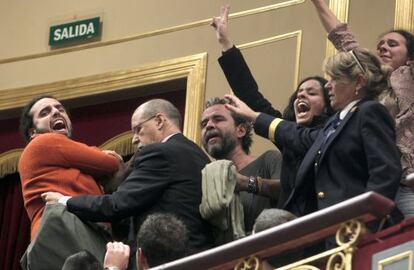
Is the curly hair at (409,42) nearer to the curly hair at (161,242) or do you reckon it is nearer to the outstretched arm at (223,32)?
the outstretched arm at (223,32)

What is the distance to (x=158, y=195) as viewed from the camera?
7.83m

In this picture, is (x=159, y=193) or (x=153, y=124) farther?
(x=153, y=124)

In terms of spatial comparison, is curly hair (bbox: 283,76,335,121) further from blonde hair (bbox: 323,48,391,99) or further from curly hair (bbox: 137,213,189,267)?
curly hair (bbox: 137,213,189,267)

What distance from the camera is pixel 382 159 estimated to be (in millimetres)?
7004

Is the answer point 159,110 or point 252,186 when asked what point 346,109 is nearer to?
point 252,186

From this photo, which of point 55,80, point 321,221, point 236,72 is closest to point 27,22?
point 55,80

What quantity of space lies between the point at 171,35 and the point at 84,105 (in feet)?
2.64

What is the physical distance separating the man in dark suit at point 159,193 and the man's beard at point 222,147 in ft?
0.72

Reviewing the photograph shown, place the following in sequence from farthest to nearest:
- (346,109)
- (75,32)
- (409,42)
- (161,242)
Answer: (75,32) → (409,42) → (346,109) → (161,242)

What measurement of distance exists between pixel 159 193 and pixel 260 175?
1.98ft

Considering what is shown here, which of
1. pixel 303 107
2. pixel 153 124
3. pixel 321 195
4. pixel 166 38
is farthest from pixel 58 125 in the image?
pixel 166 38

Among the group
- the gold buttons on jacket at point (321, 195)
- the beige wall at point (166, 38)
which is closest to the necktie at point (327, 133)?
the gold buttons on jacket at point (321, 195)

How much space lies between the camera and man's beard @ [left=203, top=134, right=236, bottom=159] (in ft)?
27.3

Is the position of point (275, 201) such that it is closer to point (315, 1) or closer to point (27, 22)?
point (315, 1)
